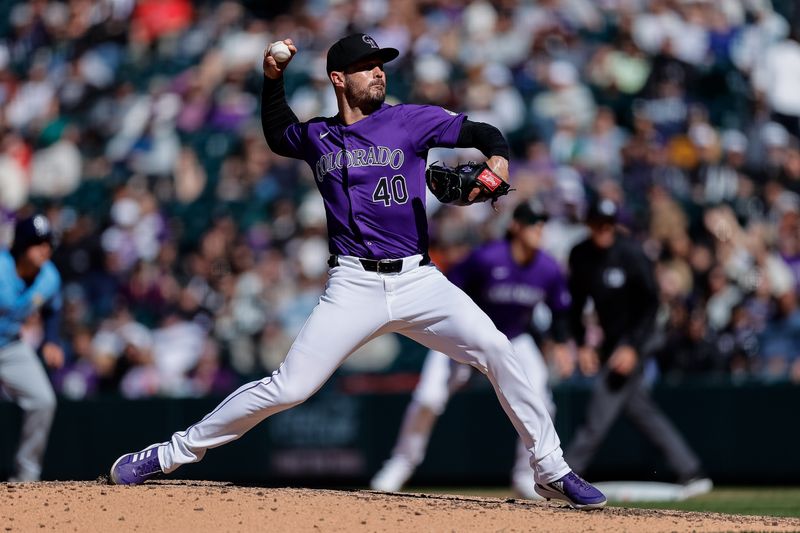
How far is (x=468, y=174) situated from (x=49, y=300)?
477 cm

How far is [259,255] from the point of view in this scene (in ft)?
46.4

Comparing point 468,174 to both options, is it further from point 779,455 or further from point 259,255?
point 259,255

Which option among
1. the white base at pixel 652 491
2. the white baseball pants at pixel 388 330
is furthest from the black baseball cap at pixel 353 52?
the white base at pixel 652 491

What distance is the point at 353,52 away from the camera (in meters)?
6.63

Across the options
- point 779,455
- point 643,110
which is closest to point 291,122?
point 779,455

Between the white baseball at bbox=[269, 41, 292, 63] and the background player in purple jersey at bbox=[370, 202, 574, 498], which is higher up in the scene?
the white baseball at bbox=[269, 41, 292, 63]

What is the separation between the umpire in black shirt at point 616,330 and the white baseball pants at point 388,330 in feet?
11.3

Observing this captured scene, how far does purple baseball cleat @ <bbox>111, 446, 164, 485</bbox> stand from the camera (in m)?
7.00

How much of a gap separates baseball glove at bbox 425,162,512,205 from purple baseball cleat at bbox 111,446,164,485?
1987 millimetres

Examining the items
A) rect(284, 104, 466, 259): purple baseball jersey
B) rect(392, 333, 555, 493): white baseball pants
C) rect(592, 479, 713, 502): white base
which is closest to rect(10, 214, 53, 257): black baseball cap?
rect(392, 333, 555, 493): white baseball pants

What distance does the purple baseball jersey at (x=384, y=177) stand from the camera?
6.59m

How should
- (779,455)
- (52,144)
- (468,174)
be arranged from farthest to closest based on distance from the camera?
(52,144), (779,455), (468,174)

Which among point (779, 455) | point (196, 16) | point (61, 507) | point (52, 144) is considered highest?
point (196, 16)

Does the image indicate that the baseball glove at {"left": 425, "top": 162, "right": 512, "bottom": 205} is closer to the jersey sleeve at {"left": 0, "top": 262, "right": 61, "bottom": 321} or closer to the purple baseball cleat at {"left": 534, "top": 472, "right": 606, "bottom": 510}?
the purple baseball cleat at {"left": 534, "top": 472, "right": 606, "bottom": 510}
